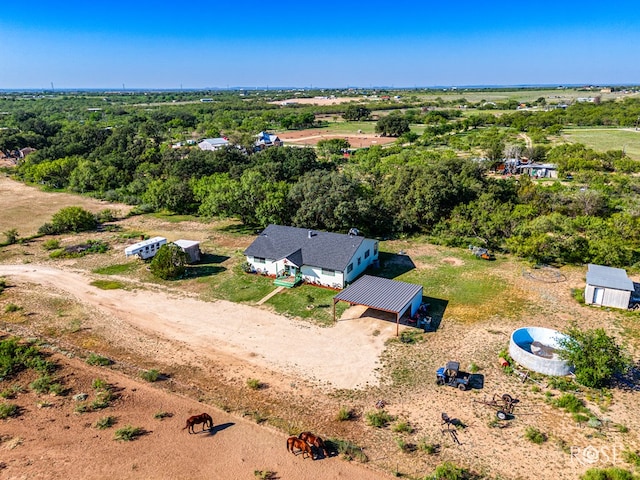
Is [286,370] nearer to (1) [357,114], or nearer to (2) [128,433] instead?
(2) [128,433]

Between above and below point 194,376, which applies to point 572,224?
above

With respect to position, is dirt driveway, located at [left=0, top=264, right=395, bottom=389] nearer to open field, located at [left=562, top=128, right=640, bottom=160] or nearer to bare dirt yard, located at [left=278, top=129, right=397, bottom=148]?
open field, located at [left=562, top=128, right=640, bottom=160]

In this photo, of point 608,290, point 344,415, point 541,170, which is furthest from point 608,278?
point 541,170

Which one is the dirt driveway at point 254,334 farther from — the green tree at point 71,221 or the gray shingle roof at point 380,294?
the green tree at point 71,221

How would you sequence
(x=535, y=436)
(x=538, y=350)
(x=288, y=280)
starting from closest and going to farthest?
(x=535, y=436), (x=538, y=350), (x=288, y=280)

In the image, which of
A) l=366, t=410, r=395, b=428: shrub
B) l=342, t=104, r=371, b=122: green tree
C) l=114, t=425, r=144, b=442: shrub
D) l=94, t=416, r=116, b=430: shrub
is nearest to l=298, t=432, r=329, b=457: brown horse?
l=366, t=410, r=395, b=428: shrub

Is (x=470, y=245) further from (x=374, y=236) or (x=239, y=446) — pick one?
(x=239, y=446)

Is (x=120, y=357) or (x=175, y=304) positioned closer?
(x=120, y=357)

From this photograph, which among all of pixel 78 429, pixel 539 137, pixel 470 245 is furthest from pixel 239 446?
pixel 539 137
